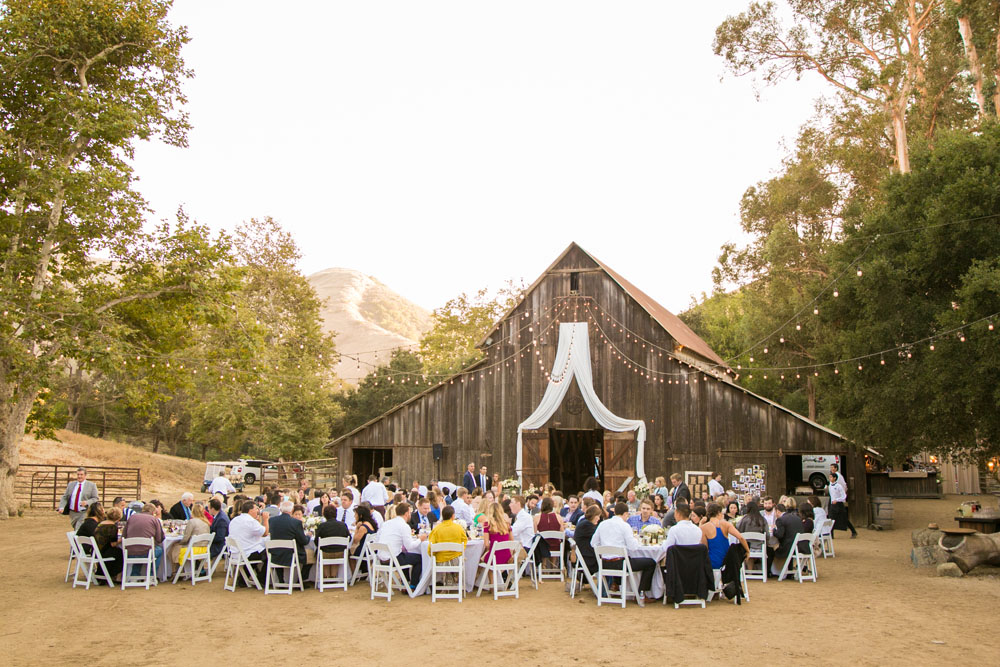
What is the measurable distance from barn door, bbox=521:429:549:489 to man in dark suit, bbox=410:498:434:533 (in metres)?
10.2

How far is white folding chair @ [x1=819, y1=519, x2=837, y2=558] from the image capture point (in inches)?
552

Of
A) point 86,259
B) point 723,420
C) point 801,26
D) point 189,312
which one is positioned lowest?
point 723,420

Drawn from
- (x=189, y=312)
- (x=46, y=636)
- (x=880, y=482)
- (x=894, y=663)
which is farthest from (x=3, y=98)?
(x=880, y=482)

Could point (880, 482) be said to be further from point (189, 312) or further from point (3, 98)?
point (3, 98)

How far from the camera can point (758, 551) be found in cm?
1183

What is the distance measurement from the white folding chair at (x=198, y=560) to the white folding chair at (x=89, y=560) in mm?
938

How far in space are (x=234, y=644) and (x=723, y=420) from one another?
1599 centimetres

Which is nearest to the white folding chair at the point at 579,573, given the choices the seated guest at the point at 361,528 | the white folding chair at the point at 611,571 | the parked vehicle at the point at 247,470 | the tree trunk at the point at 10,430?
the white folding chair at the point at 611,571

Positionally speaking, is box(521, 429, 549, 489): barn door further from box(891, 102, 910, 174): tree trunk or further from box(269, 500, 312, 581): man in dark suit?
box(891, 102, 910, 174): tree trunk

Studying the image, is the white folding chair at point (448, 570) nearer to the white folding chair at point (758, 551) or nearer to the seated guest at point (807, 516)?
the white folding chair at point (758, 551)

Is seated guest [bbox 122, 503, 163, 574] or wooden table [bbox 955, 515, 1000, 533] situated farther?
wooden table [bbox 955, 515, 1000, 533]

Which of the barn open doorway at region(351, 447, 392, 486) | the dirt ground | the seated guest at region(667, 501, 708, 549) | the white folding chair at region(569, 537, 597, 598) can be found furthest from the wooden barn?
the seated guest at region(667, 501, 708, 549)

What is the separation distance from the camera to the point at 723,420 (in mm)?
21203

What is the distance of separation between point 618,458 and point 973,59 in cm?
1335
